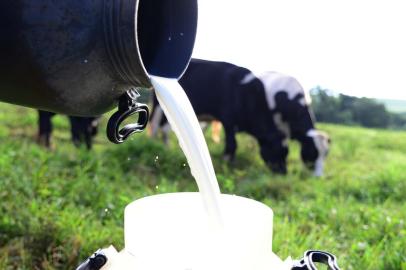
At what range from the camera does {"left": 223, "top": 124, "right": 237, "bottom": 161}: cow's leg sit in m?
4.84

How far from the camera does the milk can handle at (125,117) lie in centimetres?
112

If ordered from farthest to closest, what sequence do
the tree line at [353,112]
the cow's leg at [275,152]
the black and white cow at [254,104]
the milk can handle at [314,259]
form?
the tree line at [353,112]
the black and white cow at [254,104]
the cow's leg at [275,152]
the milk can handle at [314,259]

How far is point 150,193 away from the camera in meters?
3.08

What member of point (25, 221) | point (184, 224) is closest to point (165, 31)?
point (184, 224)

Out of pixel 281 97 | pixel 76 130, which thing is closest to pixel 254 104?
pixel 281 97

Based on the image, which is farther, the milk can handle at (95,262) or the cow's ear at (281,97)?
the cow's ear at (281,97)

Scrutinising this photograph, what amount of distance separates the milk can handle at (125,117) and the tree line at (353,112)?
6169 mm

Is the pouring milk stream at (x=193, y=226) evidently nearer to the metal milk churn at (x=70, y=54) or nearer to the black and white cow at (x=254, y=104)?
the metal milk churn at (x=70, y=54)

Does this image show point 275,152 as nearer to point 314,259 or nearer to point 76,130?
point 76,130

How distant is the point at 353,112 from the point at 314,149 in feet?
9.87

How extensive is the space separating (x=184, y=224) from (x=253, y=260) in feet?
0.71

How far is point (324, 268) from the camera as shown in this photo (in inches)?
74.7

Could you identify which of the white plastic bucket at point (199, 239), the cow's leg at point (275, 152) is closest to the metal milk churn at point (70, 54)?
the white plastic bucket at point (199, 239)

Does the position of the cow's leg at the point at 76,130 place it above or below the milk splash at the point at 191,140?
below
